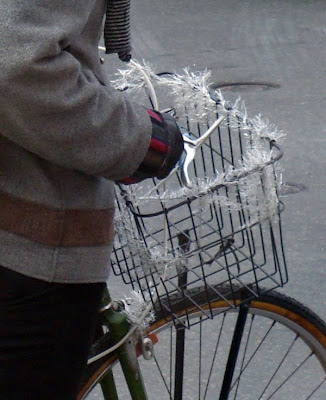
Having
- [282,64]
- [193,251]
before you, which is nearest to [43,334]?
[193,251]

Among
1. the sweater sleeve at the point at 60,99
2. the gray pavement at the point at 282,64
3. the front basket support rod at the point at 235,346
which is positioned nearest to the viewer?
the sweater sleeve at the point at 60,99

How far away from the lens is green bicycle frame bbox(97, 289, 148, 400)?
2.12 meters

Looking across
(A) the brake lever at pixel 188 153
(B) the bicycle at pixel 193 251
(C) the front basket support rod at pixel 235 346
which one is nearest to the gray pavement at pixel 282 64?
(C) the front basket support rod at pixel 235 346

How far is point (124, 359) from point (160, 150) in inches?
24.5

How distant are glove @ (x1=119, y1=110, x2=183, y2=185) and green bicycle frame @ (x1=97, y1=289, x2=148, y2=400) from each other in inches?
15.9

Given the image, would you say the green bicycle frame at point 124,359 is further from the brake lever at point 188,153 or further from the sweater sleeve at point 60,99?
the sweater sleeve at point 60,99

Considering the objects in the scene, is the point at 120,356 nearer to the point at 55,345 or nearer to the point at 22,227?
the point at 55,345

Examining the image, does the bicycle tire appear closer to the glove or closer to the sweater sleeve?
the glove

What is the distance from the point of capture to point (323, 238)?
4.72m

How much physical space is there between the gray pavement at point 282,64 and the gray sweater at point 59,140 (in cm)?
242

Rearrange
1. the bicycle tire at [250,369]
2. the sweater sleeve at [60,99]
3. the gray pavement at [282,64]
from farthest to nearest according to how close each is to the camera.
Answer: the gray pavement at [282,64]
the bicycle tire at [250,369]
the sweater sleeve at [60,99]

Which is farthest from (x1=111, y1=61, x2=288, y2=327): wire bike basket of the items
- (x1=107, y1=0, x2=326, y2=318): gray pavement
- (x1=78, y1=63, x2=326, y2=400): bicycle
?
(x1=107, y1=0, x2=326, y2=318): gray pavement

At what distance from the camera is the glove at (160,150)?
5.77ft

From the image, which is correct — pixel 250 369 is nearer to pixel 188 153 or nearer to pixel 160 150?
pixel 188 153
